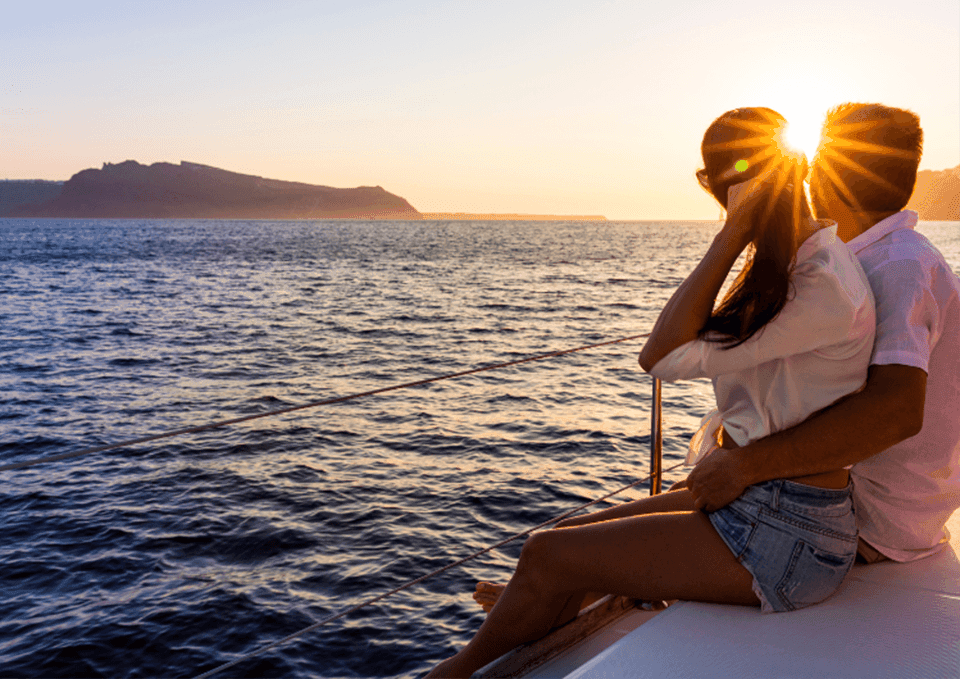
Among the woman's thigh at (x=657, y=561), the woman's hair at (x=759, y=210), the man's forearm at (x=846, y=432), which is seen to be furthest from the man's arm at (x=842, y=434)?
the woman's hair at (x=759, y=210)

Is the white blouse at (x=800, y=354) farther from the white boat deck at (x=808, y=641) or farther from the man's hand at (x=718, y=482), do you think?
the white boat deck at (x=808, y=641)

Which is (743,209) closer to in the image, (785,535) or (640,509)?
(785,535)

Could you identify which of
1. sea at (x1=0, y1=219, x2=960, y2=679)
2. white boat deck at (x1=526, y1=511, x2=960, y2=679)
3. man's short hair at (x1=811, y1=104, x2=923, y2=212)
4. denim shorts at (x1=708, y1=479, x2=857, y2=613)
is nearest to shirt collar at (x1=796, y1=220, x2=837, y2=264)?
man's short hair at (x1=811, y1=104, x2=923, y2=212)

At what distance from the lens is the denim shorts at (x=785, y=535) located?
5.02 ft

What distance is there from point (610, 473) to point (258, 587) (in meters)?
3.82

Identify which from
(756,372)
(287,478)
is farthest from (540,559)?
(287,478)

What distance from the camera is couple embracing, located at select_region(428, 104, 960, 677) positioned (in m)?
1.48

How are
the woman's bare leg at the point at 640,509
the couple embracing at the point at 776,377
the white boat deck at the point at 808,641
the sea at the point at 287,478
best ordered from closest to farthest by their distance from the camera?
1. the white boat deck at the point at 808,641
2. the couple embracing at the point at 776,377
3. the woman's bare leg at the point at 640,509
4. the sea at the point at 287,478

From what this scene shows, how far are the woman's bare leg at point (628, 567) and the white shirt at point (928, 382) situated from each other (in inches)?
18.3

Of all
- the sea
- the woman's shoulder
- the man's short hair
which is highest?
the man's short hair

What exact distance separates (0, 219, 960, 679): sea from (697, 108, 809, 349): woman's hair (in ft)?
11.9

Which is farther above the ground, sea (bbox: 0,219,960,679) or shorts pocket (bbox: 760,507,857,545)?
shorts pocket (bbox: 760,507,857,545)

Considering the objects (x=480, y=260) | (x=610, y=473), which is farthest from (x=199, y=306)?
(x=480, y=260)

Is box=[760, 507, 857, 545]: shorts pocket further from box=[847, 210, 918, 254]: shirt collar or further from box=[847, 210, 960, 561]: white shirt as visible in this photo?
box=[847, 210, 918, 254]: shirt collar
